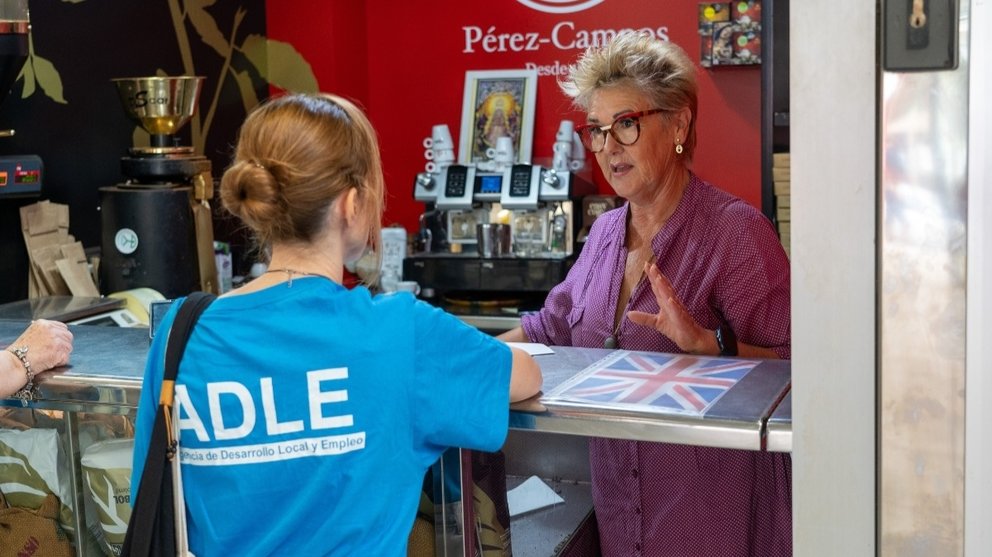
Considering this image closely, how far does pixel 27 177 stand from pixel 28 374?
7.08ft

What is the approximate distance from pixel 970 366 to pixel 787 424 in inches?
9.6

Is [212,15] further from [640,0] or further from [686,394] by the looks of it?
[686,394]

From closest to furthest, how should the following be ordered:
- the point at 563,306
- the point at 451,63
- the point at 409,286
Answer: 1. the point at 563,306
2. the point at 409,286
3. the point at 451,63

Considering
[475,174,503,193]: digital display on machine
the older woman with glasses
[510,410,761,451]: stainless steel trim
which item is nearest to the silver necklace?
the older woman with glasses

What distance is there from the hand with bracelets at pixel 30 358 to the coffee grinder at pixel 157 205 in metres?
1.96

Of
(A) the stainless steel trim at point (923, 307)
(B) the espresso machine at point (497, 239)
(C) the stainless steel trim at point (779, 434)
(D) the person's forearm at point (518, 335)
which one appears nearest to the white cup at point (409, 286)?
(B) the espresso machine at point (497, 239)

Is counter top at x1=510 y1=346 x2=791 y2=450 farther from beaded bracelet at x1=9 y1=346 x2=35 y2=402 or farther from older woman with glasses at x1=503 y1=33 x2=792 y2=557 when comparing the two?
beaded bracelet at x1=9 y1=346 x2=35 y2=402

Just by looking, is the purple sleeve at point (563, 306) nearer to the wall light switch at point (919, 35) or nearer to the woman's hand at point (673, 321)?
the woman's hand at point (673, 321)

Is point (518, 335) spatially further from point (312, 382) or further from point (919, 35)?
point (919, 35)

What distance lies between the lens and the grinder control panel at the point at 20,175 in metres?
3.91

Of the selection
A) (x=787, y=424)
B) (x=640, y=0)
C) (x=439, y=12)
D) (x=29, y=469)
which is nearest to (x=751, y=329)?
(x=787, y=424)

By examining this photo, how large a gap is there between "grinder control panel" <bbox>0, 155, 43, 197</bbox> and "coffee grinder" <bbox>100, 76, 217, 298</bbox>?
22 centimetres

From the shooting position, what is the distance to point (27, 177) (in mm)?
4016

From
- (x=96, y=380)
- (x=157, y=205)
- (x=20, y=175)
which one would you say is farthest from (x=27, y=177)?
(x=96, y=380)
